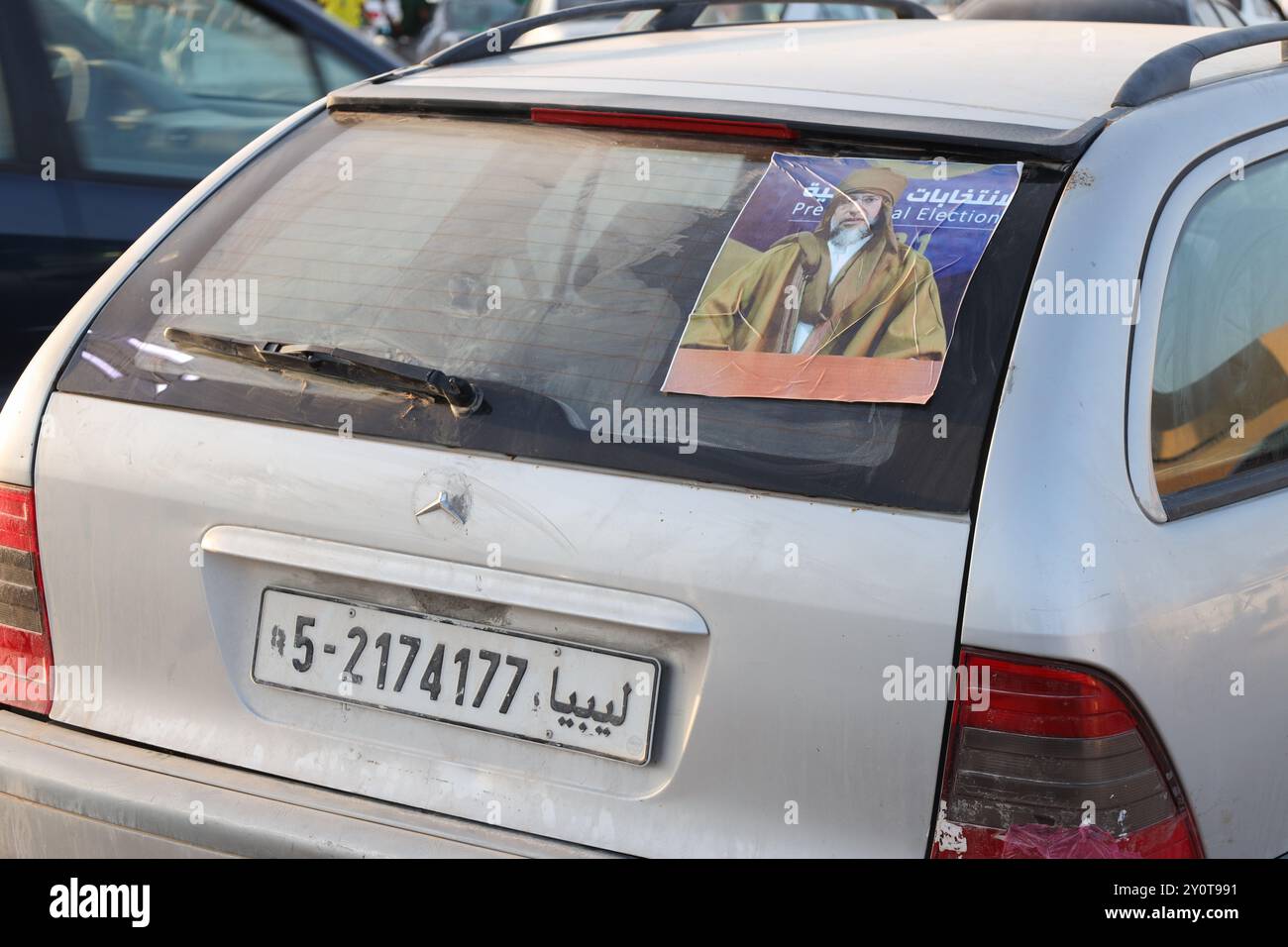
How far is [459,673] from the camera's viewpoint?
6.59 ft

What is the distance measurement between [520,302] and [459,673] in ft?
1.89

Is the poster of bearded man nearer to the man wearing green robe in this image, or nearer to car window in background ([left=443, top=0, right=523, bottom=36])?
the man wearing green robe

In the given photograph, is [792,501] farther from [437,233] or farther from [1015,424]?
[437,233]

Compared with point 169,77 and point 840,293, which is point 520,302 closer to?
point 840,293

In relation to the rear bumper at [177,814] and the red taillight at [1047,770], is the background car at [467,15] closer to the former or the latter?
the rear bumper at [177,814]

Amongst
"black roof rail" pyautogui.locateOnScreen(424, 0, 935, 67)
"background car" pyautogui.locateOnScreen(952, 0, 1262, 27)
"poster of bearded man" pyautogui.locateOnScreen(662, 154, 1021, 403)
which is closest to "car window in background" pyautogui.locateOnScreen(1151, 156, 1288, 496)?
"poster of bearded man" pyautogui.locateOnScreen(662, 154, 1021, 403)

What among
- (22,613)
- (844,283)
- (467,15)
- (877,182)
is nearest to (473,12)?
(467,15)

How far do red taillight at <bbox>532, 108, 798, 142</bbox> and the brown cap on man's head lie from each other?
0.14 metres

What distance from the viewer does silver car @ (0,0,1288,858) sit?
178 centimetres

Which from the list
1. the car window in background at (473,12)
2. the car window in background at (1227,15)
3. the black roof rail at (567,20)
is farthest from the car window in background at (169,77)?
the car window in background at (473,12)

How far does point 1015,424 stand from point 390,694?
95cm

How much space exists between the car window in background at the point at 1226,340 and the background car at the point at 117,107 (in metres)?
3.22

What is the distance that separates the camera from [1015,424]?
5.84ft
